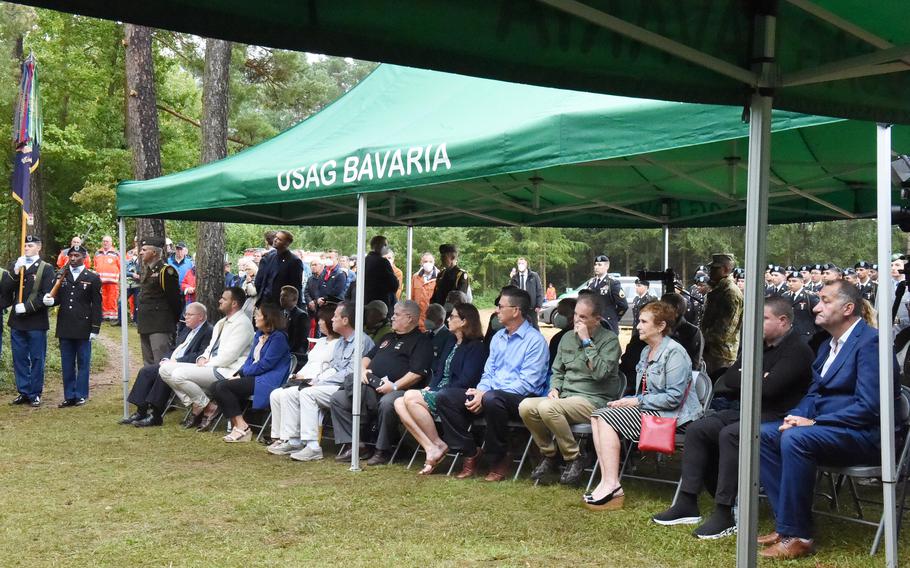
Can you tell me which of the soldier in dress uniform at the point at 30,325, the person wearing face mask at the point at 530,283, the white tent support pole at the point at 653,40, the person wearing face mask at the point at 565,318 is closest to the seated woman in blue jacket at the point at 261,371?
the person wearing face mask at the point at 565,318

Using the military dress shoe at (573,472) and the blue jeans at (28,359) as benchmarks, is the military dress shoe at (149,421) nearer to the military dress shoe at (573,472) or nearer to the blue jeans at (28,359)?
the blue jeans at (28,359)

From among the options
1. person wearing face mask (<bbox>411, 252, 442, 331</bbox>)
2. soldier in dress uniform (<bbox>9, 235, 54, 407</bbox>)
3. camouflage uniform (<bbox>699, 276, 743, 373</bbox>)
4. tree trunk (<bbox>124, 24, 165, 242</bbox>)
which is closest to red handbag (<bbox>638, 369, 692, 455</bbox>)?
camouflage uniform (<bbox>699, 276, 743, 373</bbox>)

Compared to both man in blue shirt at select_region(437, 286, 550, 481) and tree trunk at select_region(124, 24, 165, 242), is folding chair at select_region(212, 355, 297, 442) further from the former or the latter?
tree trunk at select_region(124, 24, 165, 242)

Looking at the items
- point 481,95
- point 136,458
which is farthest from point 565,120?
point 136,458

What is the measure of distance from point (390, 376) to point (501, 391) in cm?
133

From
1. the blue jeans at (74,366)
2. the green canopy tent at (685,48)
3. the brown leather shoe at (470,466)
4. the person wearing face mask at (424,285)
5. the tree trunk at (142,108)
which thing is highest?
the tree trunk at (142,108)

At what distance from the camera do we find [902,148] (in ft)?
19.8

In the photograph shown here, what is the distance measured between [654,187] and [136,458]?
197 inches

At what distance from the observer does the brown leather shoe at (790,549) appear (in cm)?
482

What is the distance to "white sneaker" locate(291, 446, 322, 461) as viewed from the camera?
25.7 feet

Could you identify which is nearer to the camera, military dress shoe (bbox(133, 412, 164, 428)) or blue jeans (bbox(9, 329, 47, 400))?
military dress shoe (bbox(133, 412, 164, 428))

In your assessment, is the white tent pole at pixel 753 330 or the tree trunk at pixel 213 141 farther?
the tree trunk at pixel 213 141

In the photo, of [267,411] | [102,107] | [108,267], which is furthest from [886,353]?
[102,107]

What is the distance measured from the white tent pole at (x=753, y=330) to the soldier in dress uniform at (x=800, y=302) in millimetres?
9154
